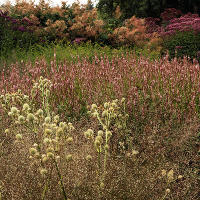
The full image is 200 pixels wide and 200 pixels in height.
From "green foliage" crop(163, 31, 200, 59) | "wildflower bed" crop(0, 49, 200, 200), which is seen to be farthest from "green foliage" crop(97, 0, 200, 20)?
"wildflower bed" crop(0, 49, 200, 200)

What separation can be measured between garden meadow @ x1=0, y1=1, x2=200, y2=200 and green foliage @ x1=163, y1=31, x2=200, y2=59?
0.03 metres

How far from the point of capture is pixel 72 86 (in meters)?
4.16

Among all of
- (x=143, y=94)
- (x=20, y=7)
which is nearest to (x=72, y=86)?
(x=143, y=94)

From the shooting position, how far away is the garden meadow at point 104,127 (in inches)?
79.1

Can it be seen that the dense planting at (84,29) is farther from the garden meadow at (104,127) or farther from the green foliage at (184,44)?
the garden meadow at (104,127)

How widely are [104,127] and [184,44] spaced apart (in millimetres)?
7157

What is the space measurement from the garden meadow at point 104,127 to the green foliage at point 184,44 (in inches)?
1.1

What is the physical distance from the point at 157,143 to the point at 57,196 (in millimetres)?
1256

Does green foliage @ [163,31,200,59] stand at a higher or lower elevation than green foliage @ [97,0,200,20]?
lower

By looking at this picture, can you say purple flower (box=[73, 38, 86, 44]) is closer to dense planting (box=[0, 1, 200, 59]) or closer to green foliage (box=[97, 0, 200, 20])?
dense planting (box=[0, 1, 200, 59])

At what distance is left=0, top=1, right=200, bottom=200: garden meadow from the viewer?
201 cm

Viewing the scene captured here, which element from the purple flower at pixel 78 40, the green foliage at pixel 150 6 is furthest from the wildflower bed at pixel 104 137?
the green foliage at pixel 150 6

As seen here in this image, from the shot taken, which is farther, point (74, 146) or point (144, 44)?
point (144, 44)

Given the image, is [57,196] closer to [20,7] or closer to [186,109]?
[186,109]
